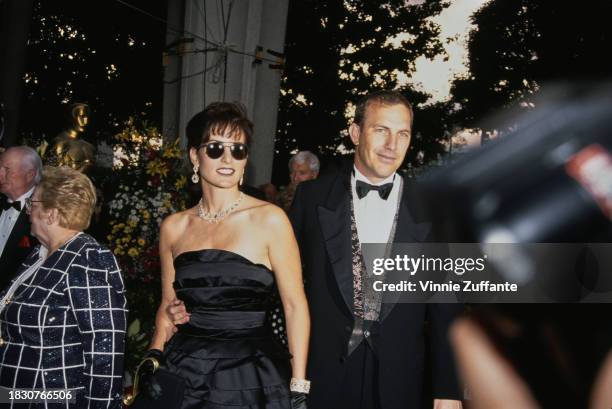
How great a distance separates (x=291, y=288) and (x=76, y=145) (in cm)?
743

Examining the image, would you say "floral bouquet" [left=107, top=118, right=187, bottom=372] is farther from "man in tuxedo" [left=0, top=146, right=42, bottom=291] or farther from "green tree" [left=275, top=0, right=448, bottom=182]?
"green tree" [left=275, top=0, right=448, bottom=182]

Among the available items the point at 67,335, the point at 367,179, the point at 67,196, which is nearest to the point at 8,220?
the point at 67,196

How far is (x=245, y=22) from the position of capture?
1047 cm

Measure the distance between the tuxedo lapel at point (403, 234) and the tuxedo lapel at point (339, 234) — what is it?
176 mm

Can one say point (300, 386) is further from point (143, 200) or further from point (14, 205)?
point (143, 200)

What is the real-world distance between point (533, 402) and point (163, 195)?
3968mm

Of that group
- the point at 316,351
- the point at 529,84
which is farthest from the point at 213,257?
the point at 529,84

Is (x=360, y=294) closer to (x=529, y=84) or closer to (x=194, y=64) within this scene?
(x=194, y=64)

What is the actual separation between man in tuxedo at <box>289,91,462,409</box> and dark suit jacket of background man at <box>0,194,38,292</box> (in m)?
2.89

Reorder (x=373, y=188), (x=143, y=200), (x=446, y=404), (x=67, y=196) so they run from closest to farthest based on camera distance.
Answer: (x=446, y=404)
(x=67, y=196)
(x=373, y=188)
(x=143, y=200)

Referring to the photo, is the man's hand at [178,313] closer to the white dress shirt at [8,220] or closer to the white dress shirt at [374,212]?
the white dress shirt at [374,212]

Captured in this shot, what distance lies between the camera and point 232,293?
317 cm

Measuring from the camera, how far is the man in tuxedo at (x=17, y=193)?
5305 millimetres

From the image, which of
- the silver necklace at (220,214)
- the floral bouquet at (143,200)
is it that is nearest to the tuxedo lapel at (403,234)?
the silver necklace at (220,214)
